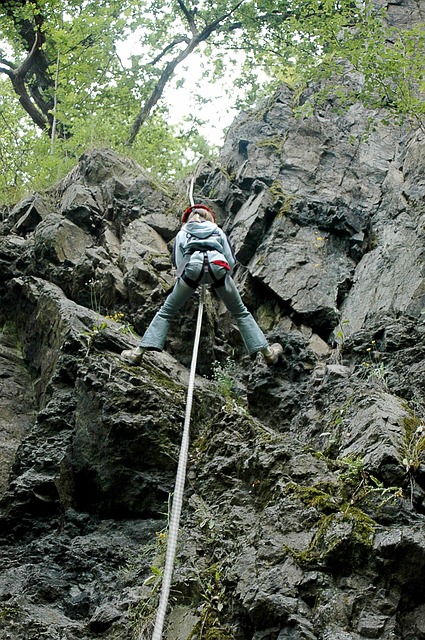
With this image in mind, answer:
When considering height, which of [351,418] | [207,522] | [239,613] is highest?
[351,418]

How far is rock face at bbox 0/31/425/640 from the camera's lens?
4840 mm

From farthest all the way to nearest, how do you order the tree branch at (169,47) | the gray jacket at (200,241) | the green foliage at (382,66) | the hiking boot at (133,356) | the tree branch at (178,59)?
the tree branch at (169,47)
the tree branch at (178,59)
the green foliage at (382,66)
the gray jacket at (200,241)
the hiking boot at (133,356)

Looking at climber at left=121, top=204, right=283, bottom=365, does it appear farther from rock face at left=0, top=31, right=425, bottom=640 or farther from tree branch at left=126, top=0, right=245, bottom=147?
tree branch at left=126, top=0, right=245, bottom=147

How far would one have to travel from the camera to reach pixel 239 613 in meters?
4.69

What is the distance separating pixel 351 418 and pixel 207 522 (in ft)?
5.27

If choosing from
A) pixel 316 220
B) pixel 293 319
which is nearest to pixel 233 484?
pixel 293 319

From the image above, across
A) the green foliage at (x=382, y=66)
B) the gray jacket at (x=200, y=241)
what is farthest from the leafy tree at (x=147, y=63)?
the gray jacket at (x=200, y=241)

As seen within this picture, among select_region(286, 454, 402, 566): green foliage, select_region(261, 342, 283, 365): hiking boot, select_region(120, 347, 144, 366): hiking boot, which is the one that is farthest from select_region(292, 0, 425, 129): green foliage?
select_region(286, 454, 402, 566): green foliage

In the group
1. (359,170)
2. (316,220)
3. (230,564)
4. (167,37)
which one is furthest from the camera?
(167,37)

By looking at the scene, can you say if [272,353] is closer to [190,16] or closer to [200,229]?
[200,229]

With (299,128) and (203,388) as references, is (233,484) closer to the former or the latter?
(203,388)

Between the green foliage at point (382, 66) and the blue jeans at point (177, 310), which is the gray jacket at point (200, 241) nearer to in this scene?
the blue jeans at point (177, 310)

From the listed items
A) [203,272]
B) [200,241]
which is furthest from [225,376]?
[200,241]

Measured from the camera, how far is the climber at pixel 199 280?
7.59 m
